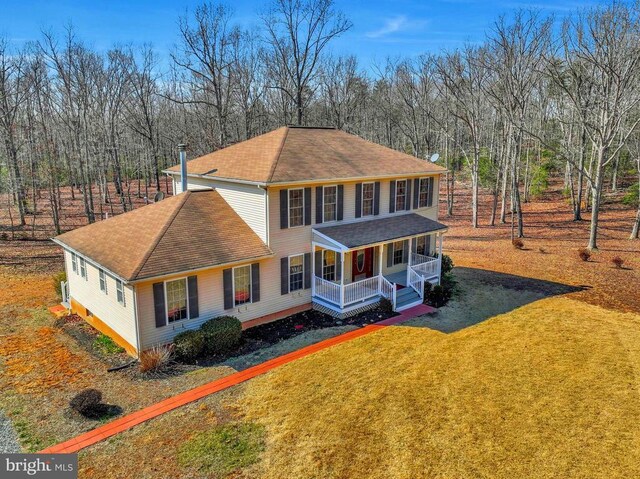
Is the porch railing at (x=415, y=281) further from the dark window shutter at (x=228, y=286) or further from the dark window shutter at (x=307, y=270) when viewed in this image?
the dark window shutter at (x=228, y=286)

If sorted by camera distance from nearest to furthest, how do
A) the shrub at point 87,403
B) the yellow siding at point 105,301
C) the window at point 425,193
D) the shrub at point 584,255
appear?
the shrub at point 87,403 < the yellow siding at point 105,301 < the window at point 425,193 < the shrub at point 584,255

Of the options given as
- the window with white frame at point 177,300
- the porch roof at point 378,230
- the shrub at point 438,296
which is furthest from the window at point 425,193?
the window with white frame at point 177,300

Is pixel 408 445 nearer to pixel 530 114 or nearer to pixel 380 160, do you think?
pixel 380 160

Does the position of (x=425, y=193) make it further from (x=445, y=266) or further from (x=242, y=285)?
(x=242, y=285)

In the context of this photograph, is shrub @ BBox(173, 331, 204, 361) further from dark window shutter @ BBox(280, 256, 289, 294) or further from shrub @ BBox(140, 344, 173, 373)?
dark window shutter @ BBox(280, 256, 289, 294)

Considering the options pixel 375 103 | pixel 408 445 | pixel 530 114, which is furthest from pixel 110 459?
pixel 375 103
